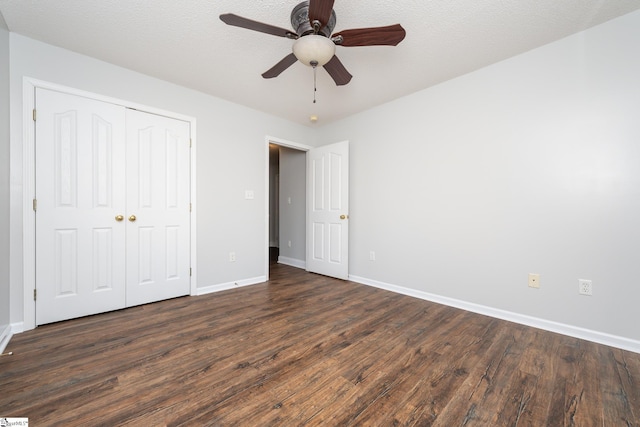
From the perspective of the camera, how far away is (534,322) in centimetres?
230

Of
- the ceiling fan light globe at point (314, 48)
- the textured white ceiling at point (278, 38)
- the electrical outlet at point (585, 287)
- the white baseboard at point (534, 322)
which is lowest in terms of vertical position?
the white baseboard at point (534, 322)

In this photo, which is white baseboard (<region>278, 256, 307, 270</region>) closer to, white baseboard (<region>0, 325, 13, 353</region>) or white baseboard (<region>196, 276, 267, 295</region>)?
white baseboard (<region>196, 276, 267, 295</region>)

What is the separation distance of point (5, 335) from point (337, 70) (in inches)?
131

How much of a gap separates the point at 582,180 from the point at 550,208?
302 mm

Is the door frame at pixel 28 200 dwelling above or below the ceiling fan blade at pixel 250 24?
below

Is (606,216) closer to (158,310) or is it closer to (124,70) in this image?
(158,310)

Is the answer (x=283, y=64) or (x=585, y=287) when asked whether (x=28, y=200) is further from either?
(x=585, y=287)

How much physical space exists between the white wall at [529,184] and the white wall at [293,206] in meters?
1.71

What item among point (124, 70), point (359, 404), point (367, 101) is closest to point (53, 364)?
point (359, 404)

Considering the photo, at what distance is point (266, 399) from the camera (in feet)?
4.50

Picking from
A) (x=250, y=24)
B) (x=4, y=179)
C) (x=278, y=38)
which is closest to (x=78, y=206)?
(x=4, y=179)

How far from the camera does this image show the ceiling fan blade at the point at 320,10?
1439 mm

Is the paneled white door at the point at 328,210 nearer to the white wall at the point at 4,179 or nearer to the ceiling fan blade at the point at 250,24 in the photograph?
the ceiling fan blade at the point at 250,24

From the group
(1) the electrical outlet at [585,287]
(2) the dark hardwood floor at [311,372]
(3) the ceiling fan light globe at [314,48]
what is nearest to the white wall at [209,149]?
(2) the dark hardwood floor at [311,372]
